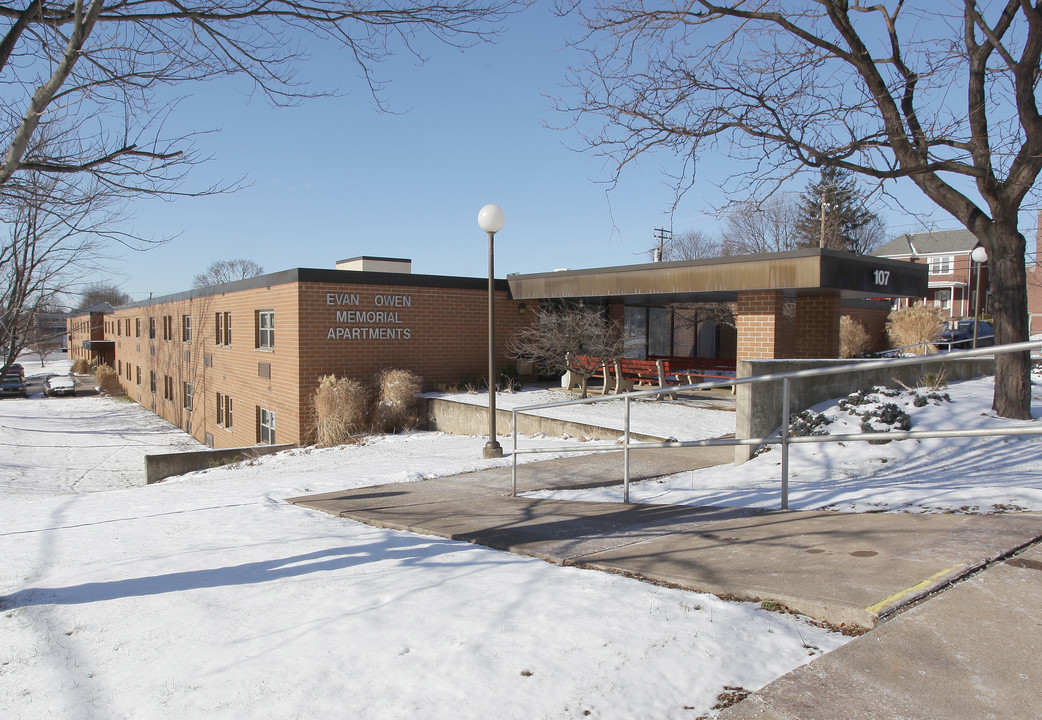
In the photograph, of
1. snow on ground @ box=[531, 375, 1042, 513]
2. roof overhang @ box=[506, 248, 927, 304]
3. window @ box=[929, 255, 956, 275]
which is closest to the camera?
snow on ground @ box=[531, 375, 1042, 513]

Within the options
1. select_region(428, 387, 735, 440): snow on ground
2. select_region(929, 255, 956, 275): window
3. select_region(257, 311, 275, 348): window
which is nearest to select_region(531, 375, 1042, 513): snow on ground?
select_region(428, 387, 735, 440): snow on ground

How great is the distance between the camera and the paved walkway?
2615 millimetres

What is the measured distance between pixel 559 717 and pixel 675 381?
14.1 m

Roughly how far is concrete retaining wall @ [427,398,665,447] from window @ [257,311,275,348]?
4.91 metres

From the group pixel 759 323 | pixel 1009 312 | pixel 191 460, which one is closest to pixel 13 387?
pixel 191 460

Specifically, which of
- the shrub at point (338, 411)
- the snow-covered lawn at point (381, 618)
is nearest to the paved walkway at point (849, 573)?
the snow-covered lawn at point (381, 618)

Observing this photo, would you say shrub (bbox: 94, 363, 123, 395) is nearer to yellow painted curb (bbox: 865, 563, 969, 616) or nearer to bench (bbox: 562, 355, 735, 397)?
bench (bbox: 562, 355, 735, 397)

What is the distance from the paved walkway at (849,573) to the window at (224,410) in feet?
51.8

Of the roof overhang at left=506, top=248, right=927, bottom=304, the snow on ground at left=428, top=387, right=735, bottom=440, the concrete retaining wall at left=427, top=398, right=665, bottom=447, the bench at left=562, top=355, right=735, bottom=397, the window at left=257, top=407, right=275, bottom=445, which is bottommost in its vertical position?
the window at left=257, top=407, right=275, bottom=445

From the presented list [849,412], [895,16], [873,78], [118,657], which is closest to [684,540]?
[118,657]

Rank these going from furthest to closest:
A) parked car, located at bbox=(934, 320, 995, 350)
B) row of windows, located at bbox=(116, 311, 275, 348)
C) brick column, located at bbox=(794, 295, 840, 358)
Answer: parked car, located at bbox=(934, 320, 995, 350) < row of windows, located at bbox=(116, 311, 275, 348) < brick column, located at bbox=(794, 295, 840, 358)

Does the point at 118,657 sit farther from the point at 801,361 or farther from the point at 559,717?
the point at 801,361

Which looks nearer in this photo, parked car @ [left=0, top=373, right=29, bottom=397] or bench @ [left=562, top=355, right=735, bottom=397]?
bench @ [left=562, top=355, right=735, bottom=397]

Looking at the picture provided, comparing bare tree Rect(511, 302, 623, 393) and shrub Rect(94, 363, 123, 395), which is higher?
bare tree Rect(511, 302, 623, 393)
